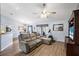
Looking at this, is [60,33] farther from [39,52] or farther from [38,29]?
[38,29]

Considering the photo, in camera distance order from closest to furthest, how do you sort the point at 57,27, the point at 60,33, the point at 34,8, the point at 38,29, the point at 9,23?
1. the point at 34,8
2. the point at 9,23
3. the point at 60,33
4. the point at 57,27
5. the point at 38,29

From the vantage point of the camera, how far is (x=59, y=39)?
588 cm

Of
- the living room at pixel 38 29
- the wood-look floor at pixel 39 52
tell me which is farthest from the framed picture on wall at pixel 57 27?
the wood-look floor at pixel 39 52

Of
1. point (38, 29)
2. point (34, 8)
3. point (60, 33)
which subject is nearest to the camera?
point (34, 8)

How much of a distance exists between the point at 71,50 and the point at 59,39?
3933mm

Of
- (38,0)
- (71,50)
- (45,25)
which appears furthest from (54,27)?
(38,0)

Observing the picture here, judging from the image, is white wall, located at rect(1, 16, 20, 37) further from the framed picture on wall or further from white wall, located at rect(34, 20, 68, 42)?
the framed picture on wall

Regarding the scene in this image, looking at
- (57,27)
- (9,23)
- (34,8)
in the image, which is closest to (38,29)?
(57,27)

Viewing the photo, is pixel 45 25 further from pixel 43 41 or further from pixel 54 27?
pixel 43 41

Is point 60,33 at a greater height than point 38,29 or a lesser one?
lesser

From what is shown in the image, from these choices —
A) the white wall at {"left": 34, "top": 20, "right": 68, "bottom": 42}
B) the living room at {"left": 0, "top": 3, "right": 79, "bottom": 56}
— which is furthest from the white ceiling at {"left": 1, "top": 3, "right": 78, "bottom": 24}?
the white wall at {"left": 34, "top": 20, "right": 68, "bottom": 42}

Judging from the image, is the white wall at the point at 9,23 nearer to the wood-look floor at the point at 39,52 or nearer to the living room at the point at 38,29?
the living room at the point at 38,29

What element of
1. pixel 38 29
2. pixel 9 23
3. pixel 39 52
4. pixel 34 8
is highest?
pixel 34 8

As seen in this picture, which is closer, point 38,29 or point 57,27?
point 57,27
